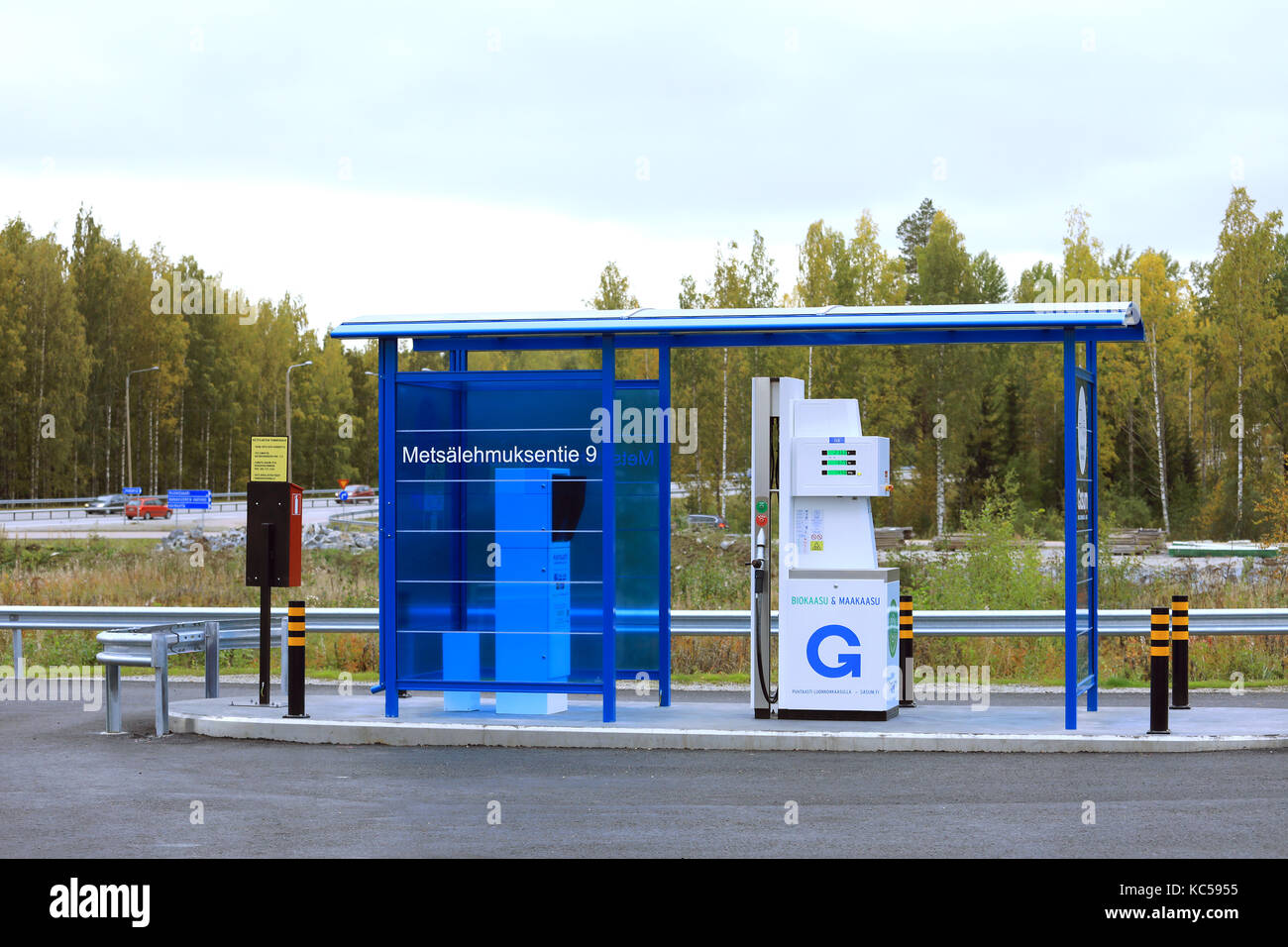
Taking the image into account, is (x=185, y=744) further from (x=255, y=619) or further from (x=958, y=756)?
(x=958, y=756)

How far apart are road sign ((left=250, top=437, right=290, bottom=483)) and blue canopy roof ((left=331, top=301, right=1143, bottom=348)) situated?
60.7 inches

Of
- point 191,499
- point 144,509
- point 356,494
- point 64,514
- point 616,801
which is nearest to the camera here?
point 616,801

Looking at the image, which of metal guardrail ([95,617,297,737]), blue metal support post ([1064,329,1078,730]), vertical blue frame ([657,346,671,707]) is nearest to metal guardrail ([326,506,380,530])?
metal guardrail ([95,617,297,737])

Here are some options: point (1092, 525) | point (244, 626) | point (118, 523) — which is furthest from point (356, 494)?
point (1092, 525)

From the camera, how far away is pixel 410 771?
36.1 ft

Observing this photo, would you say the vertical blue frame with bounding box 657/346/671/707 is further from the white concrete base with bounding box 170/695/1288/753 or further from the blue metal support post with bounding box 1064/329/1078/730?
the blue metal support post with bounding box 1064/329/1078/730

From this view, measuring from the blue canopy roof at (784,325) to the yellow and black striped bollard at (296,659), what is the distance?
8.40 feet

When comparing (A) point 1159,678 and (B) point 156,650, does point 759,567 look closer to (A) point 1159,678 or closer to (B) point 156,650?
(A) point 1159,678

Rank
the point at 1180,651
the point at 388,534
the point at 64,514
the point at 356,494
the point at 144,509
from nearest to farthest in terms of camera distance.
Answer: the point at 1180,651 → the point at 388,534 → the point at 144,509 → the point at 64,514 → the point at 356,494

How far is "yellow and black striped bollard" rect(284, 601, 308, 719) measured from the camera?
13.1 metres

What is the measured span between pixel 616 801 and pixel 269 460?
5.95 m

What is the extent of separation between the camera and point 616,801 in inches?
381

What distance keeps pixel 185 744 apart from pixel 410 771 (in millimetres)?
2633

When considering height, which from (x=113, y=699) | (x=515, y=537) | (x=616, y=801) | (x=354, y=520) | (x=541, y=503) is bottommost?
(x=616, y=801)
